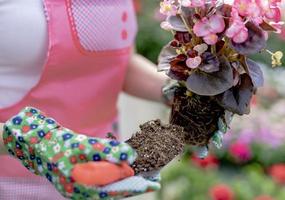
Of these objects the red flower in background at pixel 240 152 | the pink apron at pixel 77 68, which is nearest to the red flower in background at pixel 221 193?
the red flower in background at pixel 240 152

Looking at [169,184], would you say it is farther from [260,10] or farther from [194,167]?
[260,10]

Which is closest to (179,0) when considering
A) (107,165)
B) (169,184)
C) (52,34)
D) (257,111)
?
(52,34)

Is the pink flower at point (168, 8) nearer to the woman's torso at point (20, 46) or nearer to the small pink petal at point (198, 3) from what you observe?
the small pink petal at point (198, 3)

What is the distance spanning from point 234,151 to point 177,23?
8.05 ft

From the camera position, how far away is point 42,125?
1.11m

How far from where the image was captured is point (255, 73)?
129cm

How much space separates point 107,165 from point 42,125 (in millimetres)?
142

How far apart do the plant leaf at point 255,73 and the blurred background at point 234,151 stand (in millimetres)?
371

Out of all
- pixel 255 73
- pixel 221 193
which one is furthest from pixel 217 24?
pixel 221 193

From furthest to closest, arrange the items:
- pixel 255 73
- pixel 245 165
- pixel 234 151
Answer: pixel 245 165 → pixel 234 151 → pixel 255 73

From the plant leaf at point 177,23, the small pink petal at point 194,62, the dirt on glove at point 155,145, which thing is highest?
the plant leaf at point 177,23

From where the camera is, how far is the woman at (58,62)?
138cm

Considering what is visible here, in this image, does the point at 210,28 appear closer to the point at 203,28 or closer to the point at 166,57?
the point at 203,28

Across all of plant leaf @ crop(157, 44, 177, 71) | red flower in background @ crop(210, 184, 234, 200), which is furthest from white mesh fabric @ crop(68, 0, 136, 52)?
red flower in background @ crop(210, 184, 234, 200)
